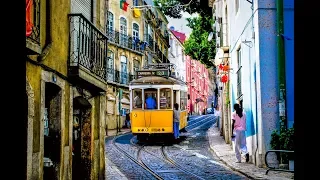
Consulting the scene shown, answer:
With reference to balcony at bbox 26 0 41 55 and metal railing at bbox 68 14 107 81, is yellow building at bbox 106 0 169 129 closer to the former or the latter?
metal railing at bbox 68 14 107 81

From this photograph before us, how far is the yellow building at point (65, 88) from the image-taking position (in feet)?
22.4

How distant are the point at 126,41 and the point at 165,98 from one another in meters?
22.1

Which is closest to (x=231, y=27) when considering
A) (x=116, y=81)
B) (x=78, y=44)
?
(x=78, y=44)

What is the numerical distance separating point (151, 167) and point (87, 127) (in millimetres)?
3488

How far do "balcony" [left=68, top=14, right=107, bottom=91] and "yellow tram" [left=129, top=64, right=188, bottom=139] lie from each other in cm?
956

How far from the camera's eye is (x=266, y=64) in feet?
40.2

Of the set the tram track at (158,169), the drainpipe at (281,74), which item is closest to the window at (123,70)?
the tram track at (158,169)

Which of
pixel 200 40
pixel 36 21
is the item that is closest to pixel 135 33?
pixel 200 40

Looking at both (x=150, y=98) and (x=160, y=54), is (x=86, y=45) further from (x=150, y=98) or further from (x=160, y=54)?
(x=160, y=54)

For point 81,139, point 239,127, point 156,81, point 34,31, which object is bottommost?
point 81,139

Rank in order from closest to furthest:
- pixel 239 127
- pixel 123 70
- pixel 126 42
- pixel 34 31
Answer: pixel 34 31
pixel 239 127
pixel 123 70
pixel 126 42

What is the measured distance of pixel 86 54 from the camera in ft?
31.1

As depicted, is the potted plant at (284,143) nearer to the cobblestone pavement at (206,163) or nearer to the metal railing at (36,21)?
the cobblestone pavement at (206,163)

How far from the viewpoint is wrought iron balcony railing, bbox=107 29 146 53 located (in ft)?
131
